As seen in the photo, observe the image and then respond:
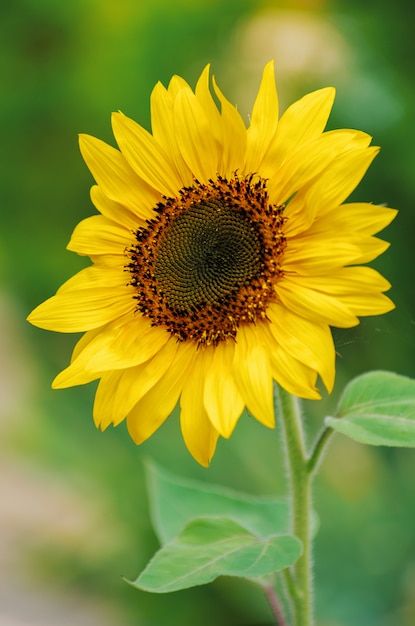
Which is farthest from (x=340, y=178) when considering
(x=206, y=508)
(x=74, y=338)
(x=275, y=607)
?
(x=74, y=338)

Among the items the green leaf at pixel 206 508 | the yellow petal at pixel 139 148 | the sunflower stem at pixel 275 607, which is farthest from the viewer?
the green leaf at pixel 206 508

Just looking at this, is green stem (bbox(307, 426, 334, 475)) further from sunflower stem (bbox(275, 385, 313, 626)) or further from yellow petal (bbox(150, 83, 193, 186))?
yellow petal (bbox(150, 83, 193, 186))

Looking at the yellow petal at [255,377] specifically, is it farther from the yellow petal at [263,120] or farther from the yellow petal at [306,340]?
the yellow petal at [263,120]

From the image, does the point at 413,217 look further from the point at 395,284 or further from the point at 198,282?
the point at 198,282

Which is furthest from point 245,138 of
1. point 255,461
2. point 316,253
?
point 255,461

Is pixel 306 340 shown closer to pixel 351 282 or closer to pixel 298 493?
pixel 351 282

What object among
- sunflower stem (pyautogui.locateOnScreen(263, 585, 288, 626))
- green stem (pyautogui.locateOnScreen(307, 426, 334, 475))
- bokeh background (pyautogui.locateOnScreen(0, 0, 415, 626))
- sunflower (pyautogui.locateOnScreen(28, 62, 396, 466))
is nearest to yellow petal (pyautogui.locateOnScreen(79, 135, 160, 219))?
sunflower (pyautogui.locateOnScreen(28, 62, 396, 466))

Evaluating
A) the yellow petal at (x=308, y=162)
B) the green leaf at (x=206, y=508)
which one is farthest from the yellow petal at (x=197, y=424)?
the green leaf at (x=206, y=508)

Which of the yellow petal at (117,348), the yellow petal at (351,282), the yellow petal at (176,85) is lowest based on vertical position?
the yellow petal at (351,282)
